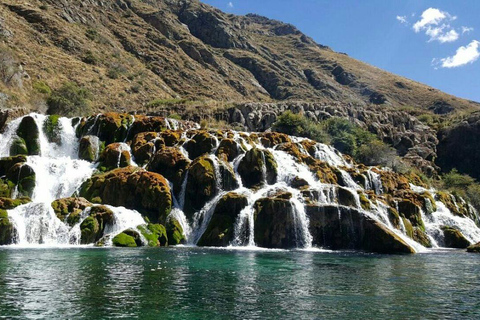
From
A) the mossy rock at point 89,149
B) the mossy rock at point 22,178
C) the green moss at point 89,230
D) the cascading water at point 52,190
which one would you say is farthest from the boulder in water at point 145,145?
the green moss at point 89,230

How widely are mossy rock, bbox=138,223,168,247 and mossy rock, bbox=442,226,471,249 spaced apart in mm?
29653

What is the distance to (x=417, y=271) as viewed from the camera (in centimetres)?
2394

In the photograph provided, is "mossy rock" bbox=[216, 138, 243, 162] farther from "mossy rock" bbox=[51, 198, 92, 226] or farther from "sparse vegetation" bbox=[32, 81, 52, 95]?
"sparse vegetation" bbox=[32, 81, 52, 95]

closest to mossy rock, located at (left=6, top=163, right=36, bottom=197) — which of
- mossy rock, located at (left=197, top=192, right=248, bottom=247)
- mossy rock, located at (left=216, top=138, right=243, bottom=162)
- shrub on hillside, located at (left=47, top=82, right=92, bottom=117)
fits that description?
mossy rock, located at (left=197, top=192, right=248, bottom=247)

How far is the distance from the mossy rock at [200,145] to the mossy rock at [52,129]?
18.0m

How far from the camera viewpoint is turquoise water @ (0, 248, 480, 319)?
553 inches

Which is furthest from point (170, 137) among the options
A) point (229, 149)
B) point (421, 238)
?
point (421, 238)

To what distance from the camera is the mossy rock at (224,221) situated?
38.5 meters

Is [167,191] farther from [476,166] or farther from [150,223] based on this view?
[476,166]

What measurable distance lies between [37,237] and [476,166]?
3533 inches

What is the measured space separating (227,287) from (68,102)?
66.1 metres

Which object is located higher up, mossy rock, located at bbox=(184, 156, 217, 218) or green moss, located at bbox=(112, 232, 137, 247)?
mossy rock, located at bbox=(184, 156, 217, 218)

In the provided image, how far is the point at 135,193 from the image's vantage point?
4231 centimetres

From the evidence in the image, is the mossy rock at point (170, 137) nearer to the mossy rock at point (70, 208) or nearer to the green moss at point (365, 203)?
the mossy rock at point (70, 208)
